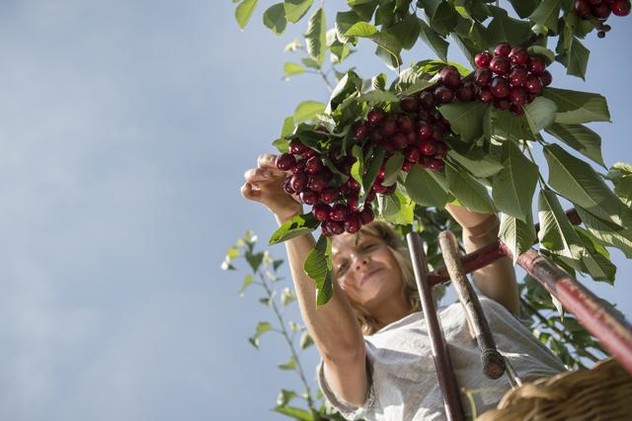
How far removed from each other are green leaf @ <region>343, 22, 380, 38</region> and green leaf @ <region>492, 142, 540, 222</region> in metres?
0.21

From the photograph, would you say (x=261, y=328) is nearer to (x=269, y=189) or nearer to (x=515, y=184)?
(x=269, y=189)

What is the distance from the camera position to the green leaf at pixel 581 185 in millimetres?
851

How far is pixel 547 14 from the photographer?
2.75 feet

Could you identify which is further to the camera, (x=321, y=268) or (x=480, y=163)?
(x=321, y=268)

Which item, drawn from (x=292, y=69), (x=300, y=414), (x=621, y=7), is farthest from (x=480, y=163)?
(x=300, y=414)

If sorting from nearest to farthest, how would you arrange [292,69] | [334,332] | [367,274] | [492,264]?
1. [334,332]
2. [492,264]
3. [367,274]
4. [292,69]

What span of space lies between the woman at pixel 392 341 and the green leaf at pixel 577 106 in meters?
0.41

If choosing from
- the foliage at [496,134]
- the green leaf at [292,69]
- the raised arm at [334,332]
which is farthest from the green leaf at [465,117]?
the green leaf at [292,69]

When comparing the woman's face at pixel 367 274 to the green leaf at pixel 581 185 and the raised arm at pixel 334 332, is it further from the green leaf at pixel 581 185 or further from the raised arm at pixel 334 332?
the green leaf at pixel 581 185

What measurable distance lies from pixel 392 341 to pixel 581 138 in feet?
2.32

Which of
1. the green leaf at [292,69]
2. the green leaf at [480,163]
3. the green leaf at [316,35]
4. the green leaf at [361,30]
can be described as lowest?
the green leaf at [480,163]

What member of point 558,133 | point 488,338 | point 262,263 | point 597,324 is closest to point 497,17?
point 558,133

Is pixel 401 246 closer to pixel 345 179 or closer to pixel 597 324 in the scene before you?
pixel 345 179

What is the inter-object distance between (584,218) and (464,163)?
0.61 ft
